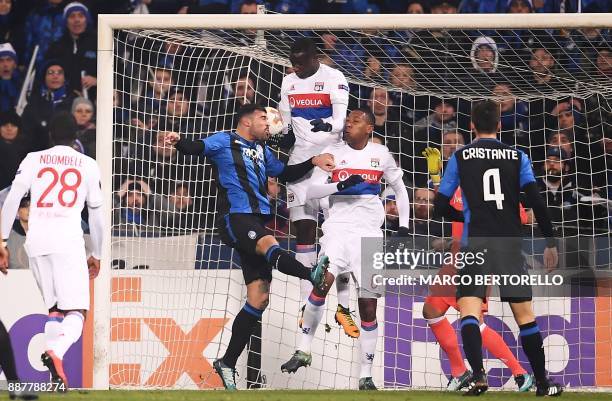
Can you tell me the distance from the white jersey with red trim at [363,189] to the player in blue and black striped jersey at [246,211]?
0.22 metres

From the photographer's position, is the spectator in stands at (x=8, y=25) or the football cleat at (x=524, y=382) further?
the spectator in stands at (x=8, y=25)

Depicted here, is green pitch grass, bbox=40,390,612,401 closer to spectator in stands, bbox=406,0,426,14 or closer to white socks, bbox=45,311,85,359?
white socks, bbox=45,311,85,359

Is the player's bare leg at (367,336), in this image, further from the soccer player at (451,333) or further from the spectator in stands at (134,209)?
the spectator in stands at (134,209)

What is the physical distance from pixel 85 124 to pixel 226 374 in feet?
11.5

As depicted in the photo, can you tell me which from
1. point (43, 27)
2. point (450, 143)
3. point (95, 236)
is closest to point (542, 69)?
point (450, 143)

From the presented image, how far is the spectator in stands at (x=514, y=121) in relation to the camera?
10250mm

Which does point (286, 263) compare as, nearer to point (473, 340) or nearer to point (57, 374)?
point (473, 340)

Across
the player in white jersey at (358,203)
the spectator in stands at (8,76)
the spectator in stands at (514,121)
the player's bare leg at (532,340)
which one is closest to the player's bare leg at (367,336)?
the player in white jersey at (358,203)

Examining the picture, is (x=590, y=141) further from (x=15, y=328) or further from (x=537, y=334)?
(x=15, y=328)

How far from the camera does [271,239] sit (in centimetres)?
881

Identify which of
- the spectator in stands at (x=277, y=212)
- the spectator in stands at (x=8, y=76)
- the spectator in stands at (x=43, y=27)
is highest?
the spectator in stands at (x=43, y=27)

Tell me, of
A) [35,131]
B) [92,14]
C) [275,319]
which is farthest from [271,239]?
[92,14]

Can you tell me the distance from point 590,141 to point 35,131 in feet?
16.3

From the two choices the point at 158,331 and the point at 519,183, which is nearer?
the point at 519,183
